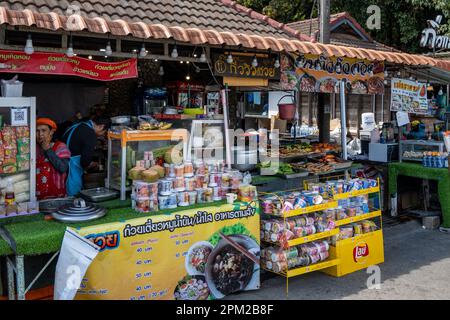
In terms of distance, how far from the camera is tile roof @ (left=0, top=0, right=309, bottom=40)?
5.27 meters

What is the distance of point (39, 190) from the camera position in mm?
5188

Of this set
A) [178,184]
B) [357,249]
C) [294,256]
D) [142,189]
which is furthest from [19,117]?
[357,249]

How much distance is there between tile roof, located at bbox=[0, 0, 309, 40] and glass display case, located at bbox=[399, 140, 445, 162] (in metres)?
3.51

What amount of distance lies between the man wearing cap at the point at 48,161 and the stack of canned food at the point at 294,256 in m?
2.67

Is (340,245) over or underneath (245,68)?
underneath

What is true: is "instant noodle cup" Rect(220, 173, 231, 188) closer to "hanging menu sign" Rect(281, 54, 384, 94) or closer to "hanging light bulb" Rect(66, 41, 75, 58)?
"hanging menu sign" Rect(281, 54, 384, 94)

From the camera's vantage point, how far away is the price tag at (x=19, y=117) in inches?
179

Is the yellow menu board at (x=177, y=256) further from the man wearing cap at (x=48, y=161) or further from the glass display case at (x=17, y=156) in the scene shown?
the man wearing cap at (x=48, y=161)

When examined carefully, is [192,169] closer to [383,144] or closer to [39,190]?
[39,190]

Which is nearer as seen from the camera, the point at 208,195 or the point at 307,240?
the point at 208,195

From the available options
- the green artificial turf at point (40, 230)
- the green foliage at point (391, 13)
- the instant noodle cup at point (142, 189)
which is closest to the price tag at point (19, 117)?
the green artificial turf at point (40, 230)

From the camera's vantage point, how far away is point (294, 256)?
5.55 m

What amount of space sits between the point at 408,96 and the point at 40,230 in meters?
7.09

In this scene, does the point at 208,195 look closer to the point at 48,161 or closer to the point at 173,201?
the point at 173,201
